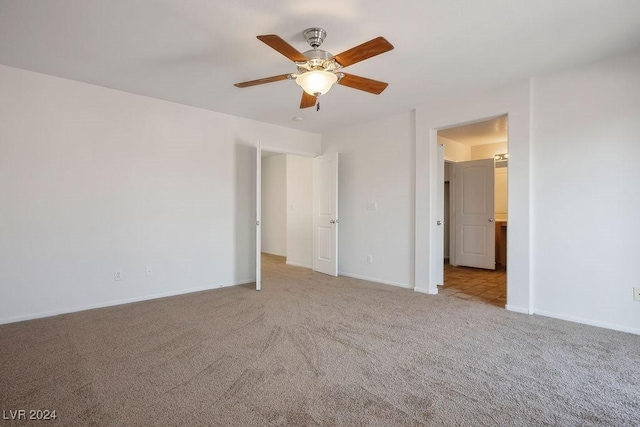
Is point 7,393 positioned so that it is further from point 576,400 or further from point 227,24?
point 576,400

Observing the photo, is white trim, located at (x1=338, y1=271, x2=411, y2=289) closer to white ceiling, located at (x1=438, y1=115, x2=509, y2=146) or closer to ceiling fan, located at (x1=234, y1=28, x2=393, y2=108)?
white ceiling, located at (x1=438, y1=115, x2=509, y2=146)

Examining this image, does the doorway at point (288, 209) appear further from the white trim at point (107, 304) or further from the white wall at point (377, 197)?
the white trim at point (107, 304)

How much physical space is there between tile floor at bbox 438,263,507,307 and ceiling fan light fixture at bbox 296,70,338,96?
3.13 metres

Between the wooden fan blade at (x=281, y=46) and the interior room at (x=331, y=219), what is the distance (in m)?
0.02

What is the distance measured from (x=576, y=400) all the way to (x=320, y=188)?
431cm

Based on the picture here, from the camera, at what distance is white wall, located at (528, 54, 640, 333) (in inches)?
114

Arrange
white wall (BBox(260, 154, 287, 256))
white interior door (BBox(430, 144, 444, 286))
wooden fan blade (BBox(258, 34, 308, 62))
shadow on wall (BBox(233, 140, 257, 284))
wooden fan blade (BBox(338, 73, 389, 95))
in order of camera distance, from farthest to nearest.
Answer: white wall (BBox(260, 154, 287, 256)) < shadow on wall (BBox(233, 140, 257, 284)) < white interior door (BBox(430, 144, 444, 286)) < wooden fan blade (BBox(338, 73, 389, 95)) < wooden fan blade (BBox(258, 34, 308, 62))

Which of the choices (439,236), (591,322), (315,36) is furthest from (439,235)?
(315,36)

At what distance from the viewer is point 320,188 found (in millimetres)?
5598

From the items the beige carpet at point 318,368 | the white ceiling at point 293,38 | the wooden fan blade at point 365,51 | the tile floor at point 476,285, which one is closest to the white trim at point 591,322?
the beige carpet at point 318,368

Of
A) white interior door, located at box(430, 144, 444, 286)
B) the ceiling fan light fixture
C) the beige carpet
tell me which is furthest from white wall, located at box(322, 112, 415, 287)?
the ceiling fan light fixture

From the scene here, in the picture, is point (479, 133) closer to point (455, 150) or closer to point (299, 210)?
point (455, 150)

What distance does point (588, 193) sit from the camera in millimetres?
3082

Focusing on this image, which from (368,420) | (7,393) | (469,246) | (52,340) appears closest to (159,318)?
(52,340)
